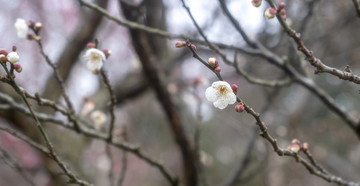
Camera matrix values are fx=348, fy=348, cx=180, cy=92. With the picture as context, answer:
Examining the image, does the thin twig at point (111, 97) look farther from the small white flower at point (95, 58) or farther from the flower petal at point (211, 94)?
the flower petal at point (211, 94)

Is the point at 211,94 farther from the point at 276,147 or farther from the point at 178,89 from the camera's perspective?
the point at 178,89

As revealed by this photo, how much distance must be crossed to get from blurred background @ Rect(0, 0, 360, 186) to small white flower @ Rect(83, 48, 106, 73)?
0.43 metres

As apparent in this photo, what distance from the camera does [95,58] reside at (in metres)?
1.40

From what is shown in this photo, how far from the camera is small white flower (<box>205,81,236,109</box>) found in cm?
102

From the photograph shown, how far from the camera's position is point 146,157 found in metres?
1.76

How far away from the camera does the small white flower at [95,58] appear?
53.3 inches

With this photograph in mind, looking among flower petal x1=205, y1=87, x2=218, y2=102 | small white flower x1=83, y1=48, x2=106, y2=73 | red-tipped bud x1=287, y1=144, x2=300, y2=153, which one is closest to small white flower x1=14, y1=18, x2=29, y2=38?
small white flower x1=83, y1=48, x2=106, y2=73

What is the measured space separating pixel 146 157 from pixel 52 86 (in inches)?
71.8

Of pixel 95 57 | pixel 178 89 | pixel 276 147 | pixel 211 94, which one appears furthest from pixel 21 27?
pixel 178 89

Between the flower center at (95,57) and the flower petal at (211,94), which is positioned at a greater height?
the flower center at (95,57)

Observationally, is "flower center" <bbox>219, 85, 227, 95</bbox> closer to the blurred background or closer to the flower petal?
the flower petal

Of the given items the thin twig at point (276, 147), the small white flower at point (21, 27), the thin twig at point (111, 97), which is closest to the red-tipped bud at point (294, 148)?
the thin twig at point (276, 147)

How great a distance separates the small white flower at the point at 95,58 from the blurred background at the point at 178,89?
16.8 inches

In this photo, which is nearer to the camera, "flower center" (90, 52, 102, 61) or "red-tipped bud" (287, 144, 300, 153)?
"red-tipped bud" (287, 144, 300, 153)
